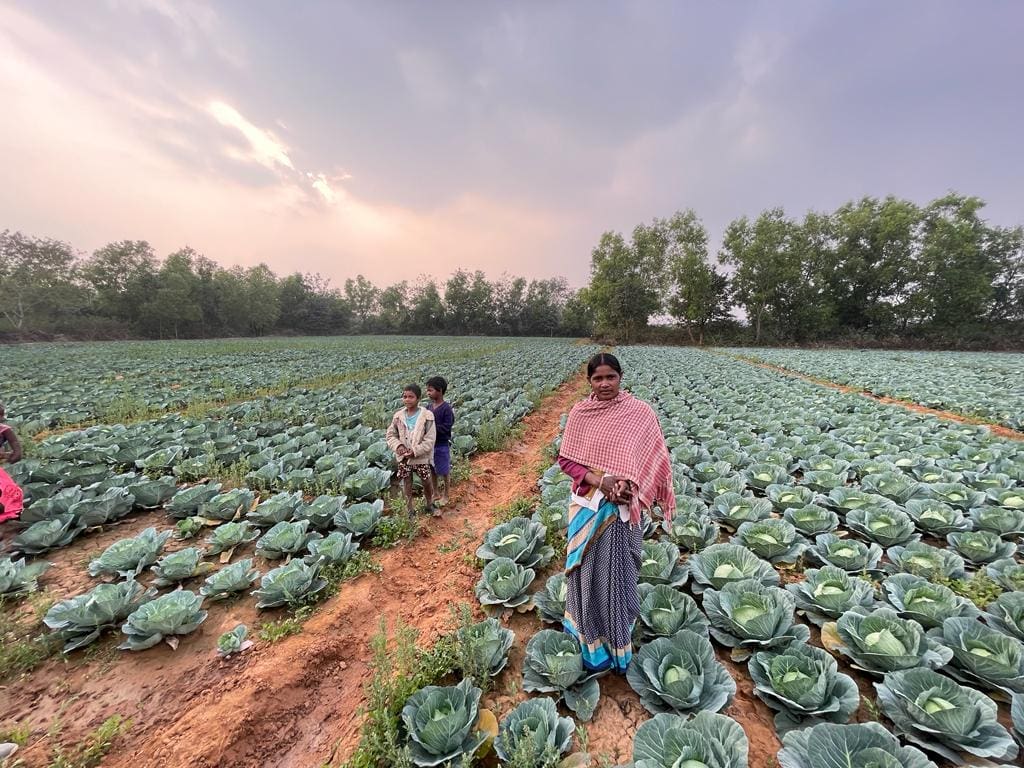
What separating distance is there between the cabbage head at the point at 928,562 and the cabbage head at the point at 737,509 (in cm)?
92

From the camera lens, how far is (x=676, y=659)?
2.10 m

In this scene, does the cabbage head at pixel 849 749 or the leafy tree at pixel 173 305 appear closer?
the cabbage head at pixel 849 749

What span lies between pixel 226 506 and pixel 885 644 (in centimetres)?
570

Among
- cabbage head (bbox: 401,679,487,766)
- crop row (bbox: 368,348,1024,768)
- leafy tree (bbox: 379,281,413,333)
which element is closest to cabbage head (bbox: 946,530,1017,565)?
crop row (bbox: 368,348,1024,768)

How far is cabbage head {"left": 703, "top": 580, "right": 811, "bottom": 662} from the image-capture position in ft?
7.52

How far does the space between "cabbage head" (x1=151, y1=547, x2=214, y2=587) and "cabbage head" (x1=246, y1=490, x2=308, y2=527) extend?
0.76 metres

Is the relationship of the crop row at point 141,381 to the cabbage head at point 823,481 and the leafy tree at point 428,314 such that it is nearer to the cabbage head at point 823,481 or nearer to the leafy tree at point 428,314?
the cabbage head at point 823,481

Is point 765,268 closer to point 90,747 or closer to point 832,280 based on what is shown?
point 832,280

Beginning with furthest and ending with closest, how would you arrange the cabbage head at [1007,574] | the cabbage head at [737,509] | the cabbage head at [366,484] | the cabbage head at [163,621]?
the cabbage head at [366,484] < the cabbage head at [737,509] < the cabbage head at [1007,574] < the cabbage head at [163,621]

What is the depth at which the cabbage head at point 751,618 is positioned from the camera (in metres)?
2.29

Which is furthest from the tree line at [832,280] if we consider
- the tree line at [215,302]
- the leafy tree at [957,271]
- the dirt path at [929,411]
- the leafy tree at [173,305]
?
the leafy tree at [173,305]

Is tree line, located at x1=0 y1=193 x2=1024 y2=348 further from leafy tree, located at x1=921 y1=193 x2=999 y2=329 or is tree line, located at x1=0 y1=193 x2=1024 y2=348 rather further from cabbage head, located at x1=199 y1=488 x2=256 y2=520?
cabbage head, located at x1=199 y1=488 x2=256 y2=520

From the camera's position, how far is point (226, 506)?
4203 millimetres

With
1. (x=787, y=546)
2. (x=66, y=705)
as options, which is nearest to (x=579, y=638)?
(x=787, y=546)
